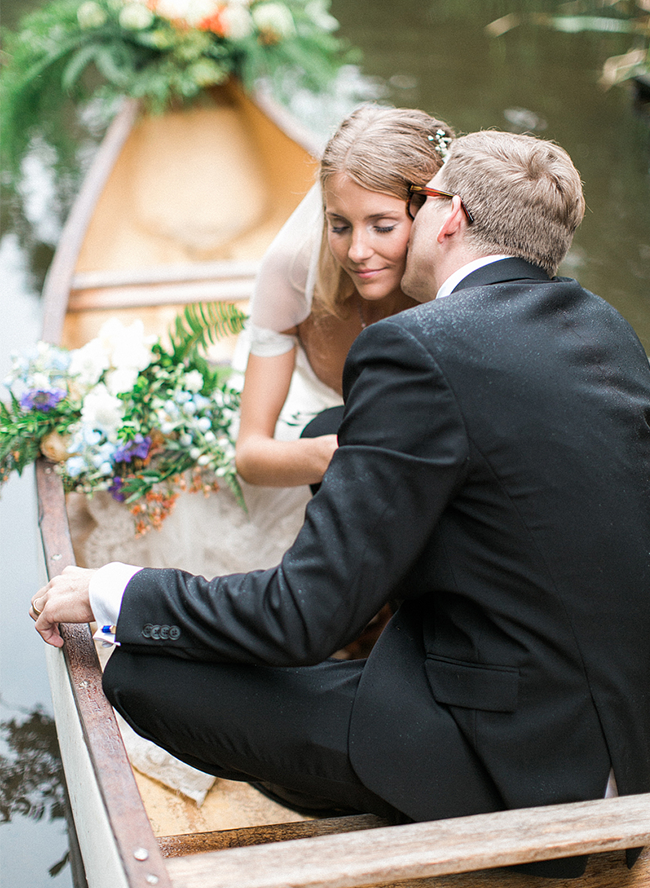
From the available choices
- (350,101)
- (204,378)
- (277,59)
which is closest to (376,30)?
(350,101)

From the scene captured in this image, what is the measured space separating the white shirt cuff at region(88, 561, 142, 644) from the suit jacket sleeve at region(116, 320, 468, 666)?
149mm

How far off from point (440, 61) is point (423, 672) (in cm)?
819

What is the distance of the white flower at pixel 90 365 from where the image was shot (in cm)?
204

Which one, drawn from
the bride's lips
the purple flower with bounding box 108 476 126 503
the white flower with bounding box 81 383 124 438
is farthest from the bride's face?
the purple flower with bounding box 108 476 126 503

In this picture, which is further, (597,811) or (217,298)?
(217,298)

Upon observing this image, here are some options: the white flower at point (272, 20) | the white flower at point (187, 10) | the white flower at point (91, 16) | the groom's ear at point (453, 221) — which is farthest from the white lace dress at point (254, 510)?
the white flower at point (91, 16)

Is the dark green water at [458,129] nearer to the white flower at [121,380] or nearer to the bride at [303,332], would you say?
the bride at [303,332]

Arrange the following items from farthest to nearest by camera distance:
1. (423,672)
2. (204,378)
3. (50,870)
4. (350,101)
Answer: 1. (350,101)
2. (204,378)
3. (50,870)
4. (423,672)

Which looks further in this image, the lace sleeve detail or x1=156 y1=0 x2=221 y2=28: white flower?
x1=156 y1=0 x2=221 y2=28: white flower

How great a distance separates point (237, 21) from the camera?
4262 millimetres

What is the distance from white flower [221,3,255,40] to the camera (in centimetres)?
423

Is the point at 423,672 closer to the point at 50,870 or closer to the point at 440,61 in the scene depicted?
the point at 50,870

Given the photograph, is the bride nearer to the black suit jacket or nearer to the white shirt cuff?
the black suit jacket

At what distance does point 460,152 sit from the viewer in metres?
1.32
